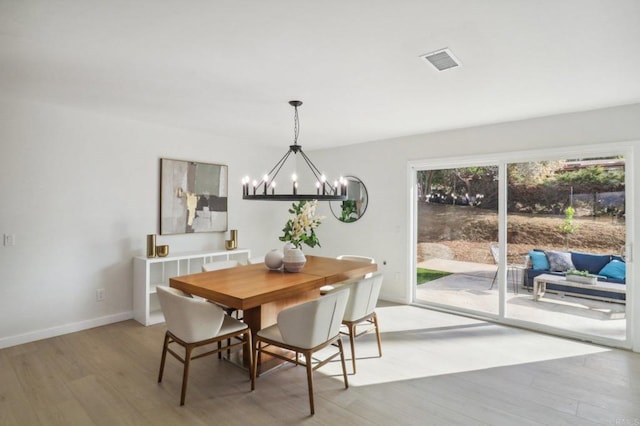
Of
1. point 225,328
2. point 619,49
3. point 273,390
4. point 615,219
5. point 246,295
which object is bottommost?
point 273,390

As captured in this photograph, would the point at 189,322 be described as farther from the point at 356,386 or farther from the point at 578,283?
the point at 578,283

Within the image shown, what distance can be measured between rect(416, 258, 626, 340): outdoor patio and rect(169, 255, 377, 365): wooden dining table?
5.30ft

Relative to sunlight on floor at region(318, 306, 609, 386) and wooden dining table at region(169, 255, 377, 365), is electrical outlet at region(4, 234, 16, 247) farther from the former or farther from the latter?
sunlight on floor at region(318, 306, 609, 386)

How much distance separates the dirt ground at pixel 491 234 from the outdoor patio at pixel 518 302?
16cm

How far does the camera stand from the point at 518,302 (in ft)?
13.5

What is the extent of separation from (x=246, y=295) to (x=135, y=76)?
6.40ft

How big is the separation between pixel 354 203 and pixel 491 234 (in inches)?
81.3

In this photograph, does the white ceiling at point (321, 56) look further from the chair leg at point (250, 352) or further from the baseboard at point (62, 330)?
the baseboard at point (62, 330)

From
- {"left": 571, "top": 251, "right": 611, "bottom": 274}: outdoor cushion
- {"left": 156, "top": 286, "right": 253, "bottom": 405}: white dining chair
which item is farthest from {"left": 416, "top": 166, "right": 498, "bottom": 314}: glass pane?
{"left": 156, "top": 286, "right": 253, "bottom": 405}: white dining chair

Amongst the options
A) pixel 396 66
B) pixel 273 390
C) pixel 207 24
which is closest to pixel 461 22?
pixel 396 66

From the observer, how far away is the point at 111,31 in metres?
2.03

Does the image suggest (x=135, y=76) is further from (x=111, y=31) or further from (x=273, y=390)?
(x=273, y=390)

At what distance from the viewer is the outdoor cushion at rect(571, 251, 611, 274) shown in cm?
363

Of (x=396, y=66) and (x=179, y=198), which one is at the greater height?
(x=396, y=66)
